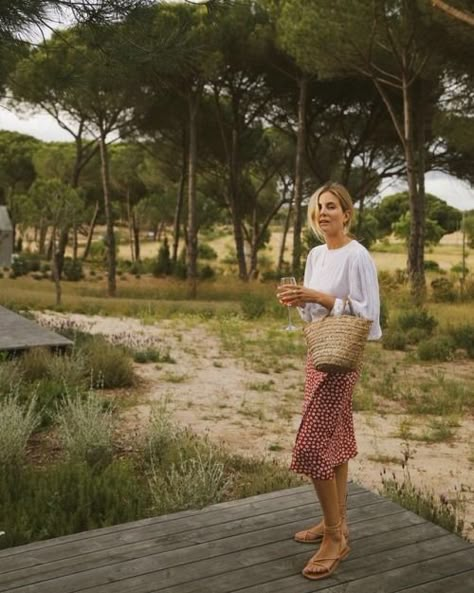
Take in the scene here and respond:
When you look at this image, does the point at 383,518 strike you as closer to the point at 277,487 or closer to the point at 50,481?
the point at 277,487

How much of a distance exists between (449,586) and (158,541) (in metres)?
1.20

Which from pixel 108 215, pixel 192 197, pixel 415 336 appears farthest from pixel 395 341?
pixel 108 215

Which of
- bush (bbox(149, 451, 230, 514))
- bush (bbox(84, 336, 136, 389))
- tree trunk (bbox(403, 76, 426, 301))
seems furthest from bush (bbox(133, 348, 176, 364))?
tree trunk (bbox(403, 76, 426, 301))

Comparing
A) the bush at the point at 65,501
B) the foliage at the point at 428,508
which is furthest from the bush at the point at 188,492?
the foliage at the point at 428,508

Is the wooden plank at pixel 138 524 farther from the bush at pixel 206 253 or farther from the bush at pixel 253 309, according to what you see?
the bush at pixel 206 253

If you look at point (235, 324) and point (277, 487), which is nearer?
point (277, 487)

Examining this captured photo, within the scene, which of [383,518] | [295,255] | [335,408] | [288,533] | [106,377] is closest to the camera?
[335,408]

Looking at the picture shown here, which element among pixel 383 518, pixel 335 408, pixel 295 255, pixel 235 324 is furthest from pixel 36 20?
pixel 295 255

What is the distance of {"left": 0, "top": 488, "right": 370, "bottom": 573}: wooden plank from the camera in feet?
9.22

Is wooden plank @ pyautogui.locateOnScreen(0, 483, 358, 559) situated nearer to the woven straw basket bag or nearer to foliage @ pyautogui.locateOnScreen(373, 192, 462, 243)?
the woven straw basket bag

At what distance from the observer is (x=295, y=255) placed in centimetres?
1797

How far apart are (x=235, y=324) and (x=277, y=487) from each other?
30.7 feet

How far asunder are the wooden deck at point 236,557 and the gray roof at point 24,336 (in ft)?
18.4

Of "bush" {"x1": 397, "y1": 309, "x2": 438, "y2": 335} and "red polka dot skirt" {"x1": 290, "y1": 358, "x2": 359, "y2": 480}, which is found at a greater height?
"red polka dot skirt" {"x1": 290, "y1": 358, "x2": 359, "y2": 480}
